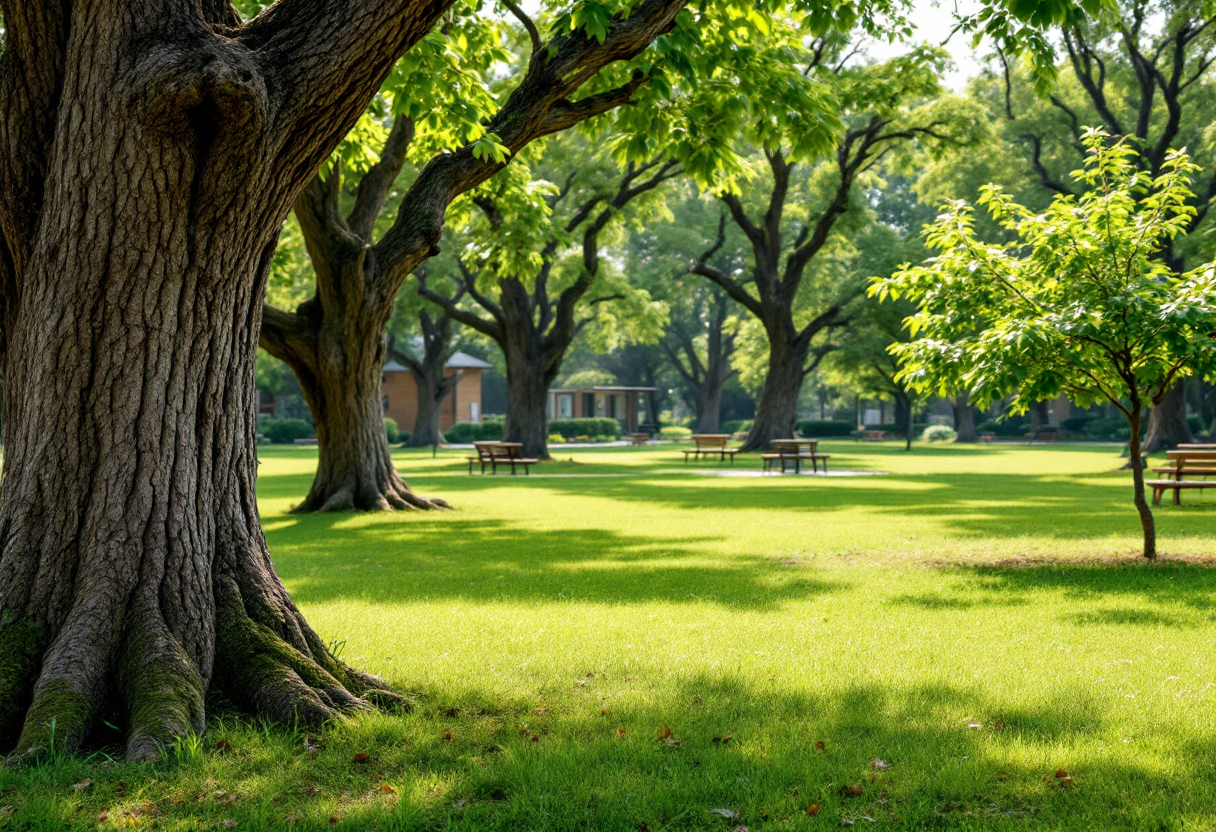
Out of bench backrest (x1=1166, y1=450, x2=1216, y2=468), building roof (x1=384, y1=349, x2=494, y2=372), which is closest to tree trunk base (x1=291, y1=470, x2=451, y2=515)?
bench backrest (x1=1166, y1=450, x2=1216, y2=468)

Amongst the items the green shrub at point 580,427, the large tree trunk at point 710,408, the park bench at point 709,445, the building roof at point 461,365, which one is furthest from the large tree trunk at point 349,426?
the large tree trunk at point 710,408

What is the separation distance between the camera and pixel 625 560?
11500mm

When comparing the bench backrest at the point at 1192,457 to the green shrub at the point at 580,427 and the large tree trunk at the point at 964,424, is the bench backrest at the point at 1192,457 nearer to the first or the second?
the green shrub at the point at 580,427

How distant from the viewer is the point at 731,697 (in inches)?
221

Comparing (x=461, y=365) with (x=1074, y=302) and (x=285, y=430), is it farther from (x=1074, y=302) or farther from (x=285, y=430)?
(x=1074, y=302)

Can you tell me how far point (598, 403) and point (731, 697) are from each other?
6389cm

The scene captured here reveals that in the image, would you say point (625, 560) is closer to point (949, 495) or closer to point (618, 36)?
point (618, 36)

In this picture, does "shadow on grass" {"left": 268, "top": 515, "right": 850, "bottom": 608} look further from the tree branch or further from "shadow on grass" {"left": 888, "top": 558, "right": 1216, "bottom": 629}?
the tree branch

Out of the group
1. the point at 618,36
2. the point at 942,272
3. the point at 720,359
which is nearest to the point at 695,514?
the point at 942,272

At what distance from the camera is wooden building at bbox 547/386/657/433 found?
68162 millimetres

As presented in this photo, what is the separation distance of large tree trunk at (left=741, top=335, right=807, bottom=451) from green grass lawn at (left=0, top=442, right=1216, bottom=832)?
2529 centimetres

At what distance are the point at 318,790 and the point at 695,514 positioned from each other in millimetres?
13037

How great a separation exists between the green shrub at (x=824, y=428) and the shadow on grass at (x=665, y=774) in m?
61.2

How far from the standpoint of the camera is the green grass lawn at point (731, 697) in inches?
157
